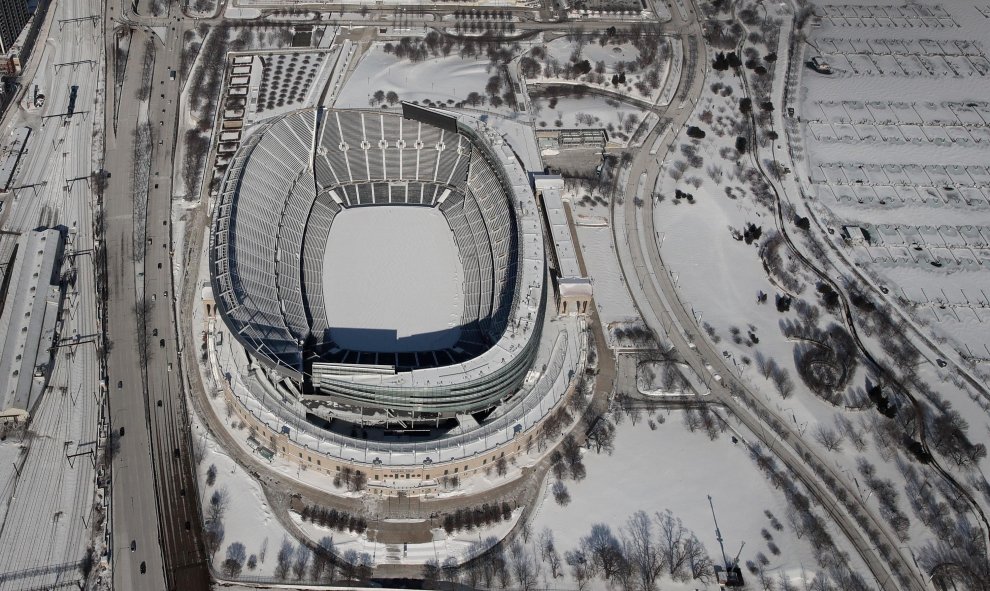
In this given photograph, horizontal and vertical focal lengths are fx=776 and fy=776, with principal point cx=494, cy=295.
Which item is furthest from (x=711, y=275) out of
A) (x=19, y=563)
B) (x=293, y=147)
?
(x=19, y=563)

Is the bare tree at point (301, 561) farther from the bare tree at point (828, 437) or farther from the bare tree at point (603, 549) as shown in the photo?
the bare tree at point (828, 437)

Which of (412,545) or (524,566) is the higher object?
(412,545)

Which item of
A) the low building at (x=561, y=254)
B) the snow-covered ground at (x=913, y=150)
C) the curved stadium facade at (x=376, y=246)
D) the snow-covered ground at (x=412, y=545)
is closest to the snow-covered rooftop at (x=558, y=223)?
the low building at (x=561, y=254)

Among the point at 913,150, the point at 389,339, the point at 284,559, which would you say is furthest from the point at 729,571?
the point at 913,150

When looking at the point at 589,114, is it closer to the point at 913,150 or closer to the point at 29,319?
the point at 913,150

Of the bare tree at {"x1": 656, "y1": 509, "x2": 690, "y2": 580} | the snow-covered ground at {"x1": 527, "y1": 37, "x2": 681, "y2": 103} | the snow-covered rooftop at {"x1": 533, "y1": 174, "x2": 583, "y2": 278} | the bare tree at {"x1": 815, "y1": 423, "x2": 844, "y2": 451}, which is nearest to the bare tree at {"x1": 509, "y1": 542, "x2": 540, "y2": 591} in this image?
the bare tree at {"x1": 656, "y1": 509, "x2": 690, "y2": 580}

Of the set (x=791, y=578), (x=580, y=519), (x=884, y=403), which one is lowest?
(x=791, y=578)

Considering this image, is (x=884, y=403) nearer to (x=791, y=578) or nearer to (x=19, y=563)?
(x=791, y=578)
